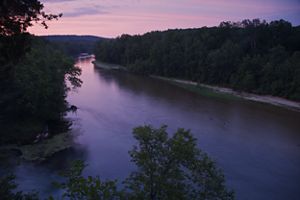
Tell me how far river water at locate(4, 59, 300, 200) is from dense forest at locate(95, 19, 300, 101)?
19.9ft

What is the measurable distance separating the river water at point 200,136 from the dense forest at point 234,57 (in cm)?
607

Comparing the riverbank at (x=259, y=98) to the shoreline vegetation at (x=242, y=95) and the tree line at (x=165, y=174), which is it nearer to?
the shoreline vegetation at (x=242, y=95)

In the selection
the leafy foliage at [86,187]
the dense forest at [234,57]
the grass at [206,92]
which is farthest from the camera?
the dense forest at [234,57]

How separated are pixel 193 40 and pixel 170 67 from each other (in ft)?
19.9

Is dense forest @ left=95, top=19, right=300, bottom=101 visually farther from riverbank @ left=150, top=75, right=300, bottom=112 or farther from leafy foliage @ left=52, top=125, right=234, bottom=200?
leafy foliage @ left=52, top=125, right=234, bottom=200

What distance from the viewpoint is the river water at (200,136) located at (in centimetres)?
1592

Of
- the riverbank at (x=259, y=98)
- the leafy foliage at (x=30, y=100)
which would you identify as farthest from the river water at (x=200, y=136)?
the leafy foliage at (x=30, y=100)

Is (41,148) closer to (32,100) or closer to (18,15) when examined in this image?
(32,100)

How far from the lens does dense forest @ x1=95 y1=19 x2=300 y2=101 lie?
39.0 metres

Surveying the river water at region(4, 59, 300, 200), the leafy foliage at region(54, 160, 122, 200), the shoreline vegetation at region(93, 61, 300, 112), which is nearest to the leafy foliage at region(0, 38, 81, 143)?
the river water at region(4, 59, 300, 200)

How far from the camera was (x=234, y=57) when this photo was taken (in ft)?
153

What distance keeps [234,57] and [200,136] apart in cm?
2709

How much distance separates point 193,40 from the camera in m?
→ 56.3

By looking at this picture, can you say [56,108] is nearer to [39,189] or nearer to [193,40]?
[39,189]
